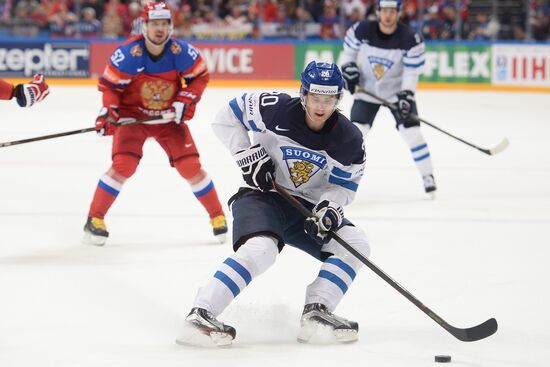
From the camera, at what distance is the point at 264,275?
408 centimetres

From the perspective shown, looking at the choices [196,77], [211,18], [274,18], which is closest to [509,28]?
[274,18]

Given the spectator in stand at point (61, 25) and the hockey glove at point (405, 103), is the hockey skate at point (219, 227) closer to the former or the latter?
the hockey glove at point (405, 103)

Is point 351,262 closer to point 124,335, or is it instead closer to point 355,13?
point 124,335

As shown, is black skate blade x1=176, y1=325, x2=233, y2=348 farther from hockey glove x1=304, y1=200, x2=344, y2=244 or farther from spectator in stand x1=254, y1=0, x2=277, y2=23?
spectator in stand x1=254, y1=0, x2=277, y2=23

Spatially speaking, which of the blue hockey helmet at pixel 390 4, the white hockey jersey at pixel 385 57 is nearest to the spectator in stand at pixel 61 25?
the white hockey jersey at pixel 385 57

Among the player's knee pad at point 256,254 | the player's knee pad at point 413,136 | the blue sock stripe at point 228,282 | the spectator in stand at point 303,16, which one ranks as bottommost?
the spectator in stand at point 303,16

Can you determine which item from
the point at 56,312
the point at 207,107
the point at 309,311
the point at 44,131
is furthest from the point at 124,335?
the point at 207,107

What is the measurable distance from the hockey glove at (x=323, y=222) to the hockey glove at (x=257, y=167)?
211 millimetres

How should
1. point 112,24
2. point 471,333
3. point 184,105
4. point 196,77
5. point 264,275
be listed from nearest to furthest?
point 471,333, point 264,275, point 184,105, point 196,77, point 112,24

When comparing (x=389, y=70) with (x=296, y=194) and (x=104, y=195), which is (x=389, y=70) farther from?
(x=296, y=194)

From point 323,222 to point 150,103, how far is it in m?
1.91

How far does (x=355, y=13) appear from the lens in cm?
1300

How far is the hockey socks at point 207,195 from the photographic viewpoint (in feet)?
15.8

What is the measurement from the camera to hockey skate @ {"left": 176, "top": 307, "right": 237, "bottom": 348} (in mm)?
2986
